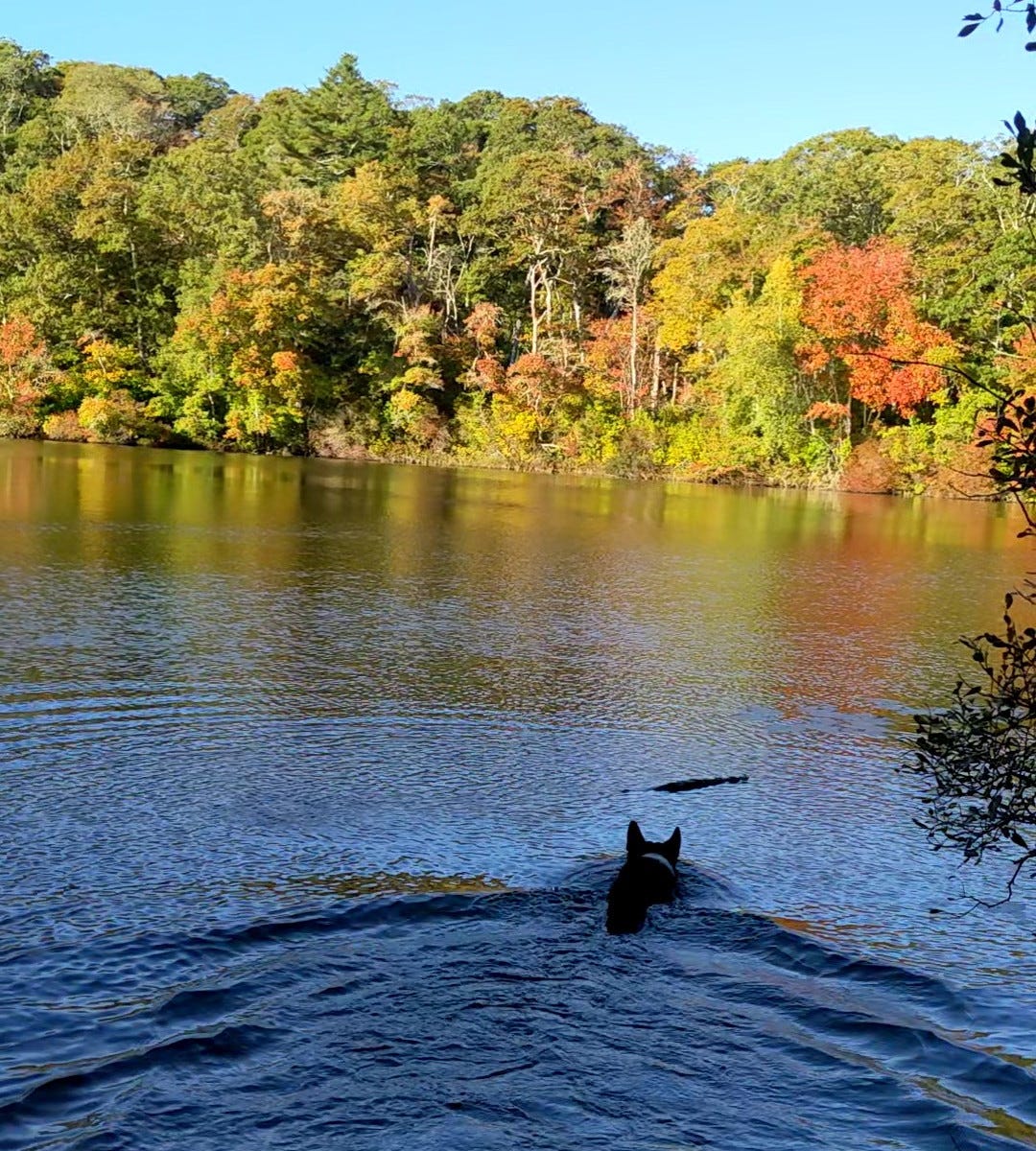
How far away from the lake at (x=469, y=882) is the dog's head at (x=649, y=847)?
0.78ft

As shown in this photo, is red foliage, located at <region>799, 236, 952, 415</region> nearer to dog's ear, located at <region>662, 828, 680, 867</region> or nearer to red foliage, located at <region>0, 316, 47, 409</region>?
red foliage, located at <region>0, 316, 47, 409</region>

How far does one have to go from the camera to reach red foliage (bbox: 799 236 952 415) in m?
44.8

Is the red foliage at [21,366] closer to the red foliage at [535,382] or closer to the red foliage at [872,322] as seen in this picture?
the red foliage at [535,382]

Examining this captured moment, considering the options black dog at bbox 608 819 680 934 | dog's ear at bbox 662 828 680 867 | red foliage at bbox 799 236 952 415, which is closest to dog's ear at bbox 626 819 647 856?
black dog at bbox 608 819 680 934

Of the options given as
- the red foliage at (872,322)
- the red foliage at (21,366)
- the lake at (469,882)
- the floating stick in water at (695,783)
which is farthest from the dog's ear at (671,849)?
the red foliage at (21,366)

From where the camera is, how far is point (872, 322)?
149 ft

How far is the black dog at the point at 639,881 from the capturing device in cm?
623

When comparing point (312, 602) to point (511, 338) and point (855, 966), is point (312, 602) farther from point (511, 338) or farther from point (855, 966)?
point (511, 338)

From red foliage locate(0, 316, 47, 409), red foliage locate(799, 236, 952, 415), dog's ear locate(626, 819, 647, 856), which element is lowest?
dog's ear locate(626, 819, 647, 856)

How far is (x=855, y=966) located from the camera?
19.5 ft

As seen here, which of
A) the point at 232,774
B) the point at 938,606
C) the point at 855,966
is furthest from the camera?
the point at 938,606

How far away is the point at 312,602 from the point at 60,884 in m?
9.41

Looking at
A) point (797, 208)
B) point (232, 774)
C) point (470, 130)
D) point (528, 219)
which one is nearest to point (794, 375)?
point (797, 208)

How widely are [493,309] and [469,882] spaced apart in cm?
5074
